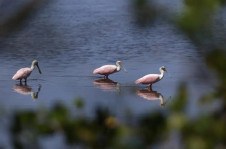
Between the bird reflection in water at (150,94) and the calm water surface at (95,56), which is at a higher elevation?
the calm water surface at (95,56)

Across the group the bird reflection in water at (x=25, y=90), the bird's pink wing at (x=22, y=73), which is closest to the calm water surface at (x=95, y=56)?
the bird reflection in water at (x=25, y=90)

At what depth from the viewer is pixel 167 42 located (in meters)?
9.38

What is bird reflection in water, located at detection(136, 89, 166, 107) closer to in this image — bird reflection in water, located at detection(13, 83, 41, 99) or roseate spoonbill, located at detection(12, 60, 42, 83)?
bird reflection in water, located at detection(13, 83, 41, 99)

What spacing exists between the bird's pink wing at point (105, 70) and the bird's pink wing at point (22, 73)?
2.39ft

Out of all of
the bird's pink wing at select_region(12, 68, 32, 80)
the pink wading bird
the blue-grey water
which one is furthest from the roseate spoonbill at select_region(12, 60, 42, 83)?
the pink wading bird

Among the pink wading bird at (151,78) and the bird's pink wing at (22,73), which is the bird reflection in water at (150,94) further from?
the bird's pink wing at (22,73)

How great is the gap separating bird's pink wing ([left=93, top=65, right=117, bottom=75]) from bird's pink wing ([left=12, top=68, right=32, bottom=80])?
73cm

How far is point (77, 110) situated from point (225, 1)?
0.47 metres

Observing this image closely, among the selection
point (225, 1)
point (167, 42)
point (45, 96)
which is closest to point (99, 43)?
point (167, 42)

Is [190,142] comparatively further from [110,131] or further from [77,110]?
[77,110]

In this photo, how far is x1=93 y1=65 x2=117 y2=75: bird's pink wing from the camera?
8821mm

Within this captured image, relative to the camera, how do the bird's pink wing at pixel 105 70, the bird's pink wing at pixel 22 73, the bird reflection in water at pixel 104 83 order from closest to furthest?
the bird reflection in water at pixel 104 83
the bird's pink wing at pixel 22 73
the bird's pink wing at pixel 105 70

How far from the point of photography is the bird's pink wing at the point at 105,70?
8821 mm

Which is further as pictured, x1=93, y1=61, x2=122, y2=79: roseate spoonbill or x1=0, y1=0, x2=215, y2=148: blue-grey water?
x1=93, y1=61, x2=122, y2=79: roseate spoonbill
